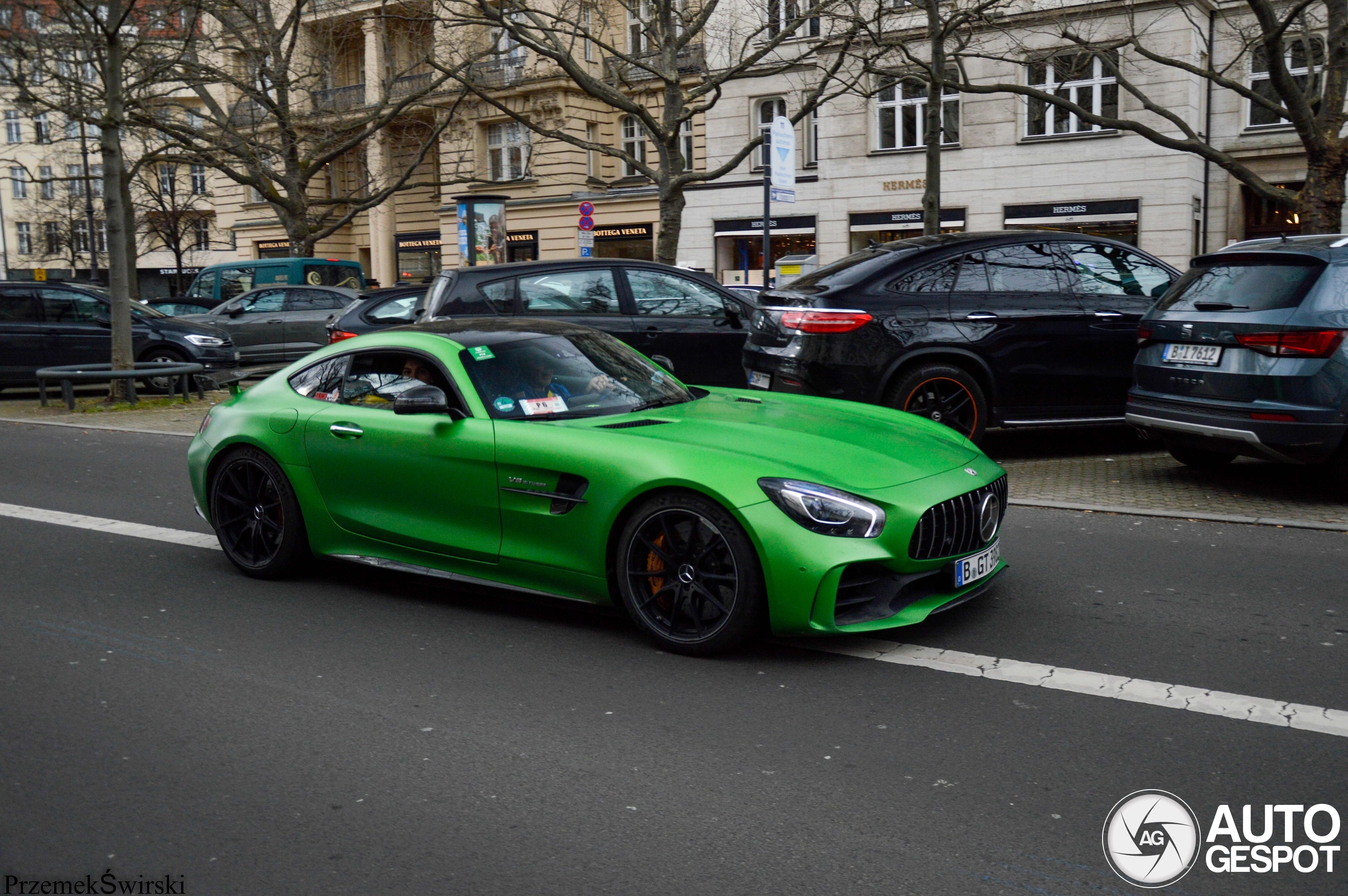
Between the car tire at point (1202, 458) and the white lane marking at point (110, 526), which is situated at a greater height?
the car tire at point (1202, 458)

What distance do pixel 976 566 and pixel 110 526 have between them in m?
5.57

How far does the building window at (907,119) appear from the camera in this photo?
3191cm

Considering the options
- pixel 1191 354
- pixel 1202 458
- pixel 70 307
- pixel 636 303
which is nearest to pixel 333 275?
pixel 70 307

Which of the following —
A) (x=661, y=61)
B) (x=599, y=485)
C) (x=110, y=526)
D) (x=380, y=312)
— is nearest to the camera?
(x=599, y=485)

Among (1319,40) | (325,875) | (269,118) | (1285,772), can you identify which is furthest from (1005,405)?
(269,118)

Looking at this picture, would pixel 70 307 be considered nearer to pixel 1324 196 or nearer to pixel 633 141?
pixel 1324 196

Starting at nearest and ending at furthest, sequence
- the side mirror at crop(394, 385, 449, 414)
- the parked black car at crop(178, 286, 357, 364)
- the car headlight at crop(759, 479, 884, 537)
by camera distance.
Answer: the car headlight at crop(759, 479, 884, 537) < the side mirror at crop(394, 385, 449, 414) < the parked black car at crop(178, 286, 357, 364)

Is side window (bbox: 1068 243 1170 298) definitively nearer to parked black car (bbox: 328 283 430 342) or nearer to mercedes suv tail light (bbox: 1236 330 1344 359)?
mercedes suv tail light (bbox: 1236 330 1344 359)

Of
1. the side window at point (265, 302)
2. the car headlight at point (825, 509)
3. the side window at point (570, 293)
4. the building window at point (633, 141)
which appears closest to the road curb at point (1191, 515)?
the car headlight at point (825, 509)

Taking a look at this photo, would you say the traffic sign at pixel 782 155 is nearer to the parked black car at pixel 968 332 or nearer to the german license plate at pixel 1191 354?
the parked black car at pixel 968 332

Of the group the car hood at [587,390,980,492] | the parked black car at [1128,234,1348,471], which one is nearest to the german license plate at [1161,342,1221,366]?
the parked black car at [1128,234,1348,471]

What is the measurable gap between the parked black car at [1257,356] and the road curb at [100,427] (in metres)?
9.24

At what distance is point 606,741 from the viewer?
4.25 metres

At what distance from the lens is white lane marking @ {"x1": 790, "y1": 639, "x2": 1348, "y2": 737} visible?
4324 millimetres
